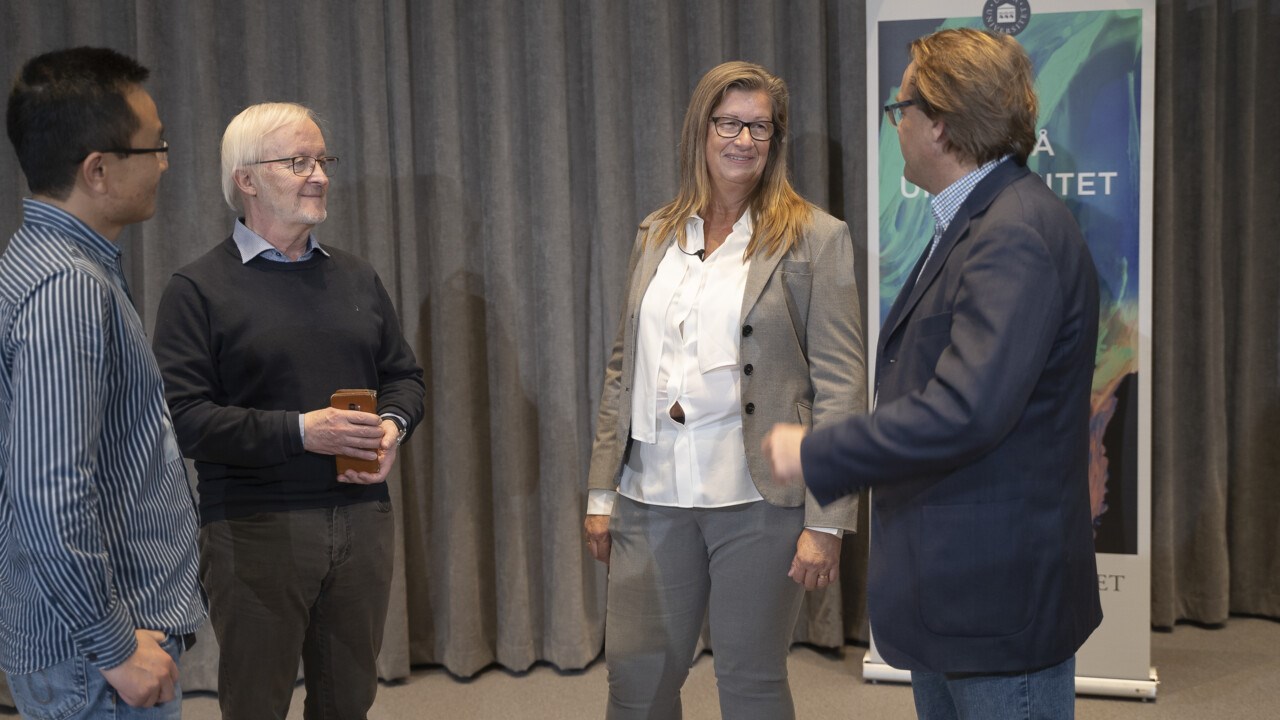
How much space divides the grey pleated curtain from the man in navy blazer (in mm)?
1884

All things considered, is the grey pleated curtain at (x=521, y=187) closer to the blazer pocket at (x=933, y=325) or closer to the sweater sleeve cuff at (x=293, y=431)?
the sweater sleeve cuff at (x=293, y=431)

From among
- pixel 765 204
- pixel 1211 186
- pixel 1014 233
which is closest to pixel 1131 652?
pixel 1211 186

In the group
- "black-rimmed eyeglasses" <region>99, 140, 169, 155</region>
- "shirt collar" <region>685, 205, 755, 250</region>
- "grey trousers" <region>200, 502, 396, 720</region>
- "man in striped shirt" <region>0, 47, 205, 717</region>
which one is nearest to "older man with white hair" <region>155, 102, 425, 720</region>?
"grey trousers" <region>200, 502, 396, 720</region>

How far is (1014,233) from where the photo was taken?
146cm

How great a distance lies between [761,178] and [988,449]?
0.96 meters

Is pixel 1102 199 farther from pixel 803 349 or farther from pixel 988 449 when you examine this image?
pixel 988 449

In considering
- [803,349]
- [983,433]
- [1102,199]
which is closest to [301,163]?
[803,349]

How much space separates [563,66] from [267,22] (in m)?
0.96

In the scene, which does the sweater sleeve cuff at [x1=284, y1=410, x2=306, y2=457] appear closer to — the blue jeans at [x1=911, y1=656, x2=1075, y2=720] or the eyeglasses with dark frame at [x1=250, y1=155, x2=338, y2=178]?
the eyeglasses with dark frame at [x1=250, y1=155, x2=338, y2=178]

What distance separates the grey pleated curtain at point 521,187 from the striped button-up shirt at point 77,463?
1911mm

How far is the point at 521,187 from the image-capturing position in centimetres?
350

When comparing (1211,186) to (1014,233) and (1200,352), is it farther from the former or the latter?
(1014,233)

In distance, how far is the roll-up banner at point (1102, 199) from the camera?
3.00 m

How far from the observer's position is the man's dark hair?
1.49 metres
